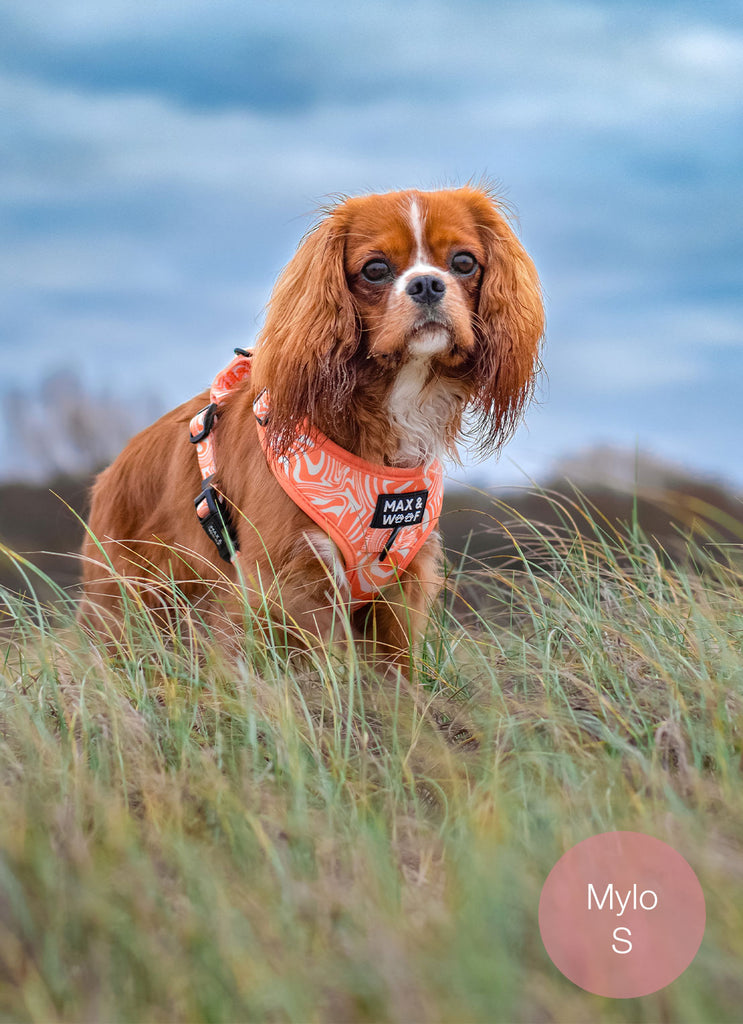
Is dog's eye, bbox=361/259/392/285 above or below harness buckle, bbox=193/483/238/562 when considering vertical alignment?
above

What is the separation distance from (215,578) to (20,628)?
72cm

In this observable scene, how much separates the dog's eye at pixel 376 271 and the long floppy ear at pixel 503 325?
37 centimetres

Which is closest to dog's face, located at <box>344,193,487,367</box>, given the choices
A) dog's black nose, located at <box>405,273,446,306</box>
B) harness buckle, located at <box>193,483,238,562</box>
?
dog's black nose, located at <box>405,273,446,306</box>

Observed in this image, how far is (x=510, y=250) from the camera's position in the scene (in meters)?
3.35

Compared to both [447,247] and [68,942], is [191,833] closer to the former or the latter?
[68,942]

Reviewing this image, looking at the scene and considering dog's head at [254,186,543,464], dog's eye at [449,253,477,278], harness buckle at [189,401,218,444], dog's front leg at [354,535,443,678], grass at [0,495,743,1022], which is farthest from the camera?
harness buckle at [189,401,218,444]

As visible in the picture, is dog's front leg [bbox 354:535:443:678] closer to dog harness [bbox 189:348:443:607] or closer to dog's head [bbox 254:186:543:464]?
dog harness [bbox 189:348:443:607]

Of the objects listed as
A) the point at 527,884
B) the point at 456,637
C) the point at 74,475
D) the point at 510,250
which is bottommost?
the point at 74,475

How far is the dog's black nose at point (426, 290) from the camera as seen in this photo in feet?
9.44

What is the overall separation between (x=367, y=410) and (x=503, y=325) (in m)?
0.56

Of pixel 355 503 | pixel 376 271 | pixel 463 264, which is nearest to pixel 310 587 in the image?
pixel 355 503

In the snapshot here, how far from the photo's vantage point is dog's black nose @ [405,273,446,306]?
9.44 feet

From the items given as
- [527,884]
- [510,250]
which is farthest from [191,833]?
[510,250]

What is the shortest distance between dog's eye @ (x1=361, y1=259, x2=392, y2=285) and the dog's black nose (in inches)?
8.1
